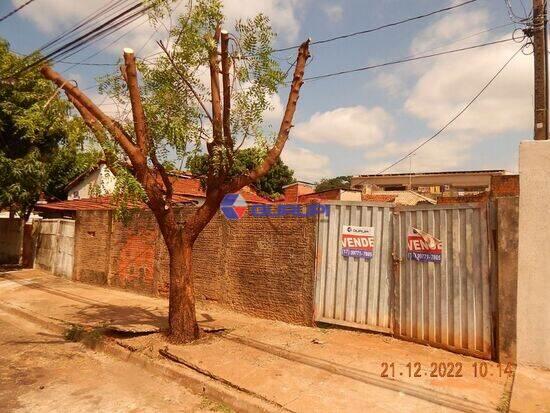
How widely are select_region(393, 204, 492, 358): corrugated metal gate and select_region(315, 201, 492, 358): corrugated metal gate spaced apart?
0.04ft

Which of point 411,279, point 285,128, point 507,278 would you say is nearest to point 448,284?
point 411,279

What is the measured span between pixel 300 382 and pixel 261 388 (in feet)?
1.70

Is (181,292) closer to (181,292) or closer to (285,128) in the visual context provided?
(181,292)

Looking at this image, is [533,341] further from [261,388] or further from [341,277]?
[261,388]

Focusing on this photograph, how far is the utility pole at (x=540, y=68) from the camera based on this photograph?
8414mm

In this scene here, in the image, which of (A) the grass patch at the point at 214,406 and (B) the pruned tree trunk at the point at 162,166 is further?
(B) the pruned tree trunk at the point at 162,166

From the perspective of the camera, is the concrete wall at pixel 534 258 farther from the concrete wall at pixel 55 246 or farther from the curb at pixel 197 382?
the concrete wall at pixel 55 246

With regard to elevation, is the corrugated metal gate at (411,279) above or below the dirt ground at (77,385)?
above

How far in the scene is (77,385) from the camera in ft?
18.5

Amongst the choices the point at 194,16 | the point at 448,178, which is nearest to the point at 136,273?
the point at 194,16

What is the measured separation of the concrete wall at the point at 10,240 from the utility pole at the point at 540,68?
20.2 meters

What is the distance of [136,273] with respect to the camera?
1259 centimetres

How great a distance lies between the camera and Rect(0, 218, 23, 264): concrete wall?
64.4ft

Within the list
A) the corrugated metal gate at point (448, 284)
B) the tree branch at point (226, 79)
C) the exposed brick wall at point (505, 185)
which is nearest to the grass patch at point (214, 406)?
the corrugated metal gate at point (448, 284)
